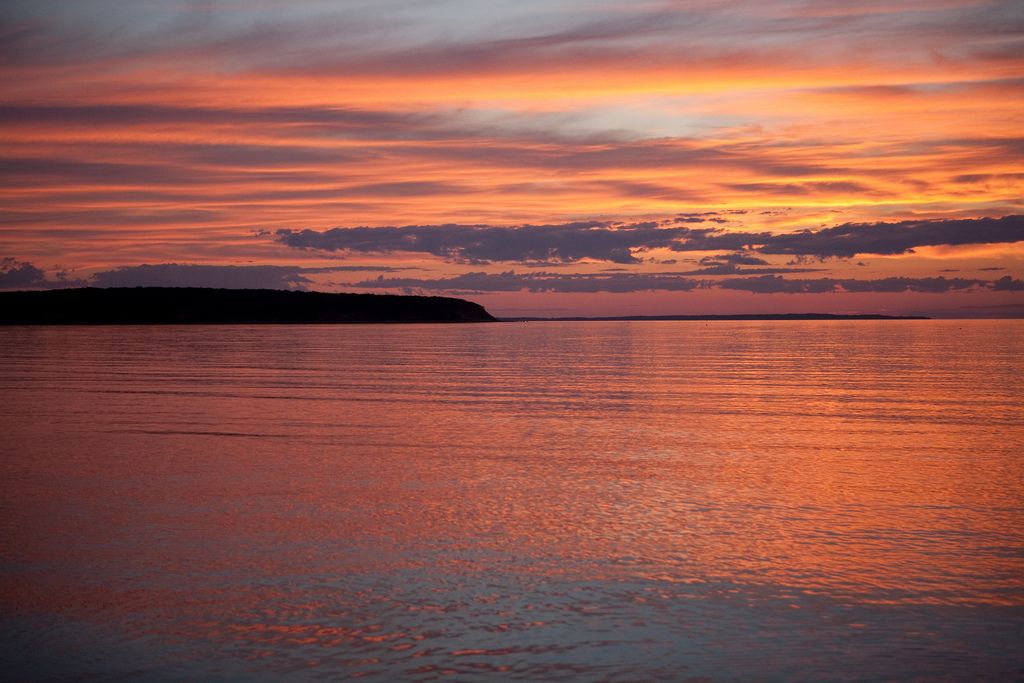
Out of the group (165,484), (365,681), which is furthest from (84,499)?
(365,681)

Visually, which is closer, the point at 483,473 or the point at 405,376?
the point at 483,473

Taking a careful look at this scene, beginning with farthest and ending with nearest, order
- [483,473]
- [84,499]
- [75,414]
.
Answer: [75,414], [483,473], [84,499]

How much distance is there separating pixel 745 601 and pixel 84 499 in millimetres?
13073

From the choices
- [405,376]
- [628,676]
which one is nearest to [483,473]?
[628,676]

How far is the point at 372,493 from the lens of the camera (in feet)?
60.7

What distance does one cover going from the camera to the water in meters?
10.1

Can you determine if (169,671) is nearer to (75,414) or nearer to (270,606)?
(270,606)

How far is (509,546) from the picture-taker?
14.5 meters

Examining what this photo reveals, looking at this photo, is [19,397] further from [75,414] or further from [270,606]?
[270,606]

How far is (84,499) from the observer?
58.1 feet

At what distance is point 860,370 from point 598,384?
22.0 m

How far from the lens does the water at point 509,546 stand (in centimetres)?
1015

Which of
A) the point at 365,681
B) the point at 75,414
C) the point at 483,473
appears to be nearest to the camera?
the point at 365,681

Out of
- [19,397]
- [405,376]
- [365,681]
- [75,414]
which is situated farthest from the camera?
[405,376]
